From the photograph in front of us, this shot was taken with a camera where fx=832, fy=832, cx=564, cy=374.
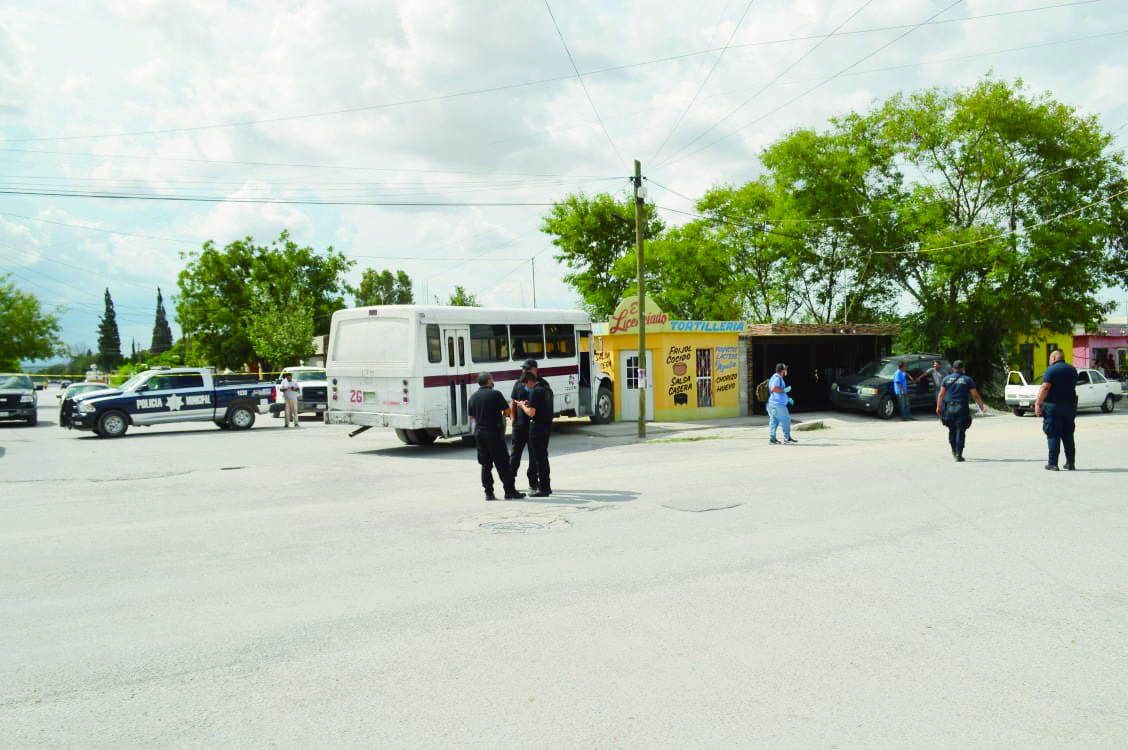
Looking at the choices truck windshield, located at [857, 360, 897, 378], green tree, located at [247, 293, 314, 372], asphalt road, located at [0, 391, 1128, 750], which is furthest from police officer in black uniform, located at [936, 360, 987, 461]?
green tree, located at [247, 293, 314, 372]

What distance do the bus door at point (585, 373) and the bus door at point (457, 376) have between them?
4.47 metres

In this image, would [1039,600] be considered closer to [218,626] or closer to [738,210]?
[218,626]

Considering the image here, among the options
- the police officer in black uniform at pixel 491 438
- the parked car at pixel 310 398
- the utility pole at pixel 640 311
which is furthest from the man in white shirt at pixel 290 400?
the police officer in black uniform at pixel 491 438

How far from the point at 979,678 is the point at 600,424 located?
1846cm

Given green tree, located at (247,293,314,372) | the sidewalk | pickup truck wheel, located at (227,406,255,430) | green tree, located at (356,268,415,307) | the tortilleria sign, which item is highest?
green tree, located at (356,268,415,307)

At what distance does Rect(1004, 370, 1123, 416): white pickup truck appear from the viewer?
85.8 feet

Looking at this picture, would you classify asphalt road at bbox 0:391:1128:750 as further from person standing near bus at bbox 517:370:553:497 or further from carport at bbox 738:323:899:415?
carport at bbox 738:323:899:415

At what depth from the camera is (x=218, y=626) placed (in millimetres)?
5457

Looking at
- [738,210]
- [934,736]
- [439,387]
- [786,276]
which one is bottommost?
[934,736]

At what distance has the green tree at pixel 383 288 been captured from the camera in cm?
7781

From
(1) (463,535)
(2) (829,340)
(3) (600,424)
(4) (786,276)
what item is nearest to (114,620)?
(1) (463,535)

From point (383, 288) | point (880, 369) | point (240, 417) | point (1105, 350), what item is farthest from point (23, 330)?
point (1105, 350)

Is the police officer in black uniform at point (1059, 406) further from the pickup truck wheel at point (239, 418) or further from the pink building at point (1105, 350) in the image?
the pink building at point (1105, 350)

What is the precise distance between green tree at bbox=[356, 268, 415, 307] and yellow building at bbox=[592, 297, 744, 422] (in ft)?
183
